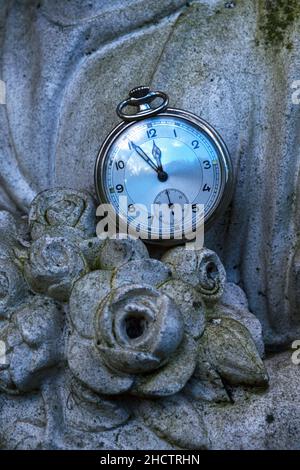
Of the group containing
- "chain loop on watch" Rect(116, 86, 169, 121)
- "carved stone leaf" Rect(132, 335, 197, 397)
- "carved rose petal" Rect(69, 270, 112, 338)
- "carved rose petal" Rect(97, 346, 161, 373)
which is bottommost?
"carved stone leaf" Rect(132, 335, 197, 397)

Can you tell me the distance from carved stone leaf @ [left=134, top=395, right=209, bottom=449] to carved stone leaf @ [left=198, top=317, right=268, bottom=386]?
0.25ft

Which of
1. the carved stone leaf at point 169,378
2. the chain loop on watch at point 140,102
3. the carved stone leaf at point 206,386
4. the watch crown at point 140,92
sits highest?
the watch crown at point 140,92

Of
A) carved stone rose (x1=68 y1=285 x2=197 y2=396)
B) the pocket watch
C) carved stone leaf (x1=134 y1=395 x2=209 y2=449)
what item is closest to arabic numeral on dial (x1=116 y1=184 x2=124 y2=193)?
the pocket watch

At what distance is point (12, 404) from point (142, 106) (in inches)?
21.0

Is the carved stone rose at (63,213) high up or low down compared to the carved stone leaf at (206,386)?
up

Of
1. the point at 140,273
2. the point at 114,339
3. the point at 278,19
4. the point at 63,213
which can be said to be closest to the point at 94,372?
the point at 114,339

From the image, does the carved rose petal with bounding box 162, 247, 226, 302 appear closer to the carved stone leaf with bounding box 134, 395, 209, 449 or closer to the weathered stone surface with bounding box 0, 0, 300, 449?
the weathered stone surface with bounding box 0, 0, 300, 449

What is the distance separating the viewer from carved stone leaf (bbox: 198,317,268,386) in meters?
1.42

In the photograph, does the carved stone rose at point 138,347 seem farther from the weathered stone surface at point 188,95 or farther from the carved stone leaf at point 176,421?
the weathered stone surface at point 188,95

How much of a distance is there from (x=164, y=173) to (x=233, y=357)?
0.33m

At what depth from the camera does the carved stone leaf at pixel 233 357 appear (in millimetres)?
1422

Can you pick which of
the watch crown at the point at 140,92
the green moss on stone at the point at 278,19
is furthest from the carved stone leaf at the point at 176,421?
the green moss on stone at the point at 278,19

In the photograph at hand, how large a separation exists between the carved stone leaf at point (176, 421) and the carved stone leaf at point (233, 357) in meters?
0.08

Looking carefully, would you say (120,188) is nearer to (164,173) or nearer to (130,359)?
(164,173)
